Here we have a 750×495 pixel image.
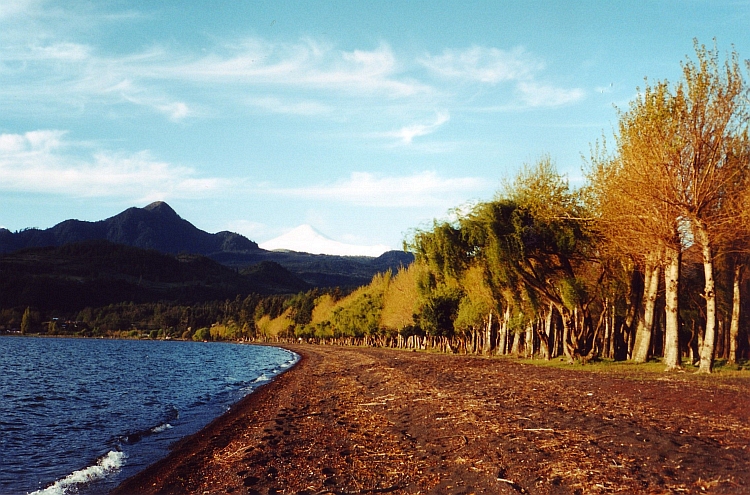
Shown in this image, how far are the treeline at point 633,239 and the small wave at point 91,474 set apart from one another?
25695 millimetres

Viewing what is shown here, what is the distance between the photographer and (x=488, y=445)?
43.2ft

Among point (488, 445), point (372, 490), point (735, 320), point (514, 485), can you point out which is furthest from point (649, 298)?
point (372, 490)

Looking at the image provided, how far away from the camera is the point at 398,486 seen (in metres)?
10.9

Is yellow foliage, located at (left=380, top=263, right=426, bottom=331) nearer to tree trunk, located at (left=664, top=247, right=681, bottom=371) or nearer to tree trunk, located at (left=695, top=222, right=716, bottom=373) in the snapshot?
tree trunk, located at (left=664, top=247, right=681, bottom=371)

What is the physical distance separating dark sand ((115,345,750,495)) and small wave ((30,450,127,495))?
1.49 m

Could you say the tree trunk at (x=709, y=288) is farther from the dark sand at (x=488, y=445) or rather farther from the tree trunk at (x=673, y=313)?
the dark sand at (x=488, y=445)

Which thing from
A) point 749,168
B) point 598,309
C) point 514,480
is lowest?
point 514,480

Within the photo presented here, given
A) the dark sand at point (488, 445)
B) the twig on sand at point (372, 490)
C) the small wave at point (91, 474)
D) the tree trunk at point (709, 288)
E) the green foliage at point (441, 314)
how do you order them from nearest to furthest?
the dark sand at point (488, 445) < the twig on sand at point (372, 490) < the small wave at point (91, 474) < the tree trunk at point (709, 288) < the green foliage at point (441, 314)

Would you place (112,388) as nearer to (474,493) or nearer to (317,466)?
(317,466)

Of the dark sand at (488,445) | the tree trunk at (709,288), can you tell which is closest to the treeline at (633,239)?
the tree trunk at (709,288)

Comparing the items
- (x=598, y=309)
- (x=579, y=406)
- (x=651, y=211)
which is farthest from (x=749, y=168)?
(x=598, y=309)

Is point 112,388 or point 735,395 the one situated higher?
point 735,395

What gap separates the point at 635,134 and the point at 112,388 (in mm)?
41547

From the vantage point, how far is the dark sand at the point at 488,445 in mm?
10359
